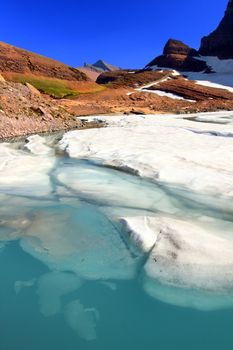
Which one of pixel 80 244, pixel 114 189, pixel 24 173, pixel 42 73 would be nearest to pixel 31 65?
pixel 42 73

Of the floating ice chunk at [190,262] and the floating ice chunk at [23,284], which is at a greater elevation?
the floating ice chunk at [190,262]

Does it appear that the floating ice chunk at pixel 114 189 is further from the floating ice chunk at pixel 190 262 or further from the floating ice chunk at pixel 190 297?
the floating ice chunk at pixel 190 297

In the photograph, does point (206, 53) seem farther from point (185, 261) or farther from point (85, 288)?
point (85, 288)

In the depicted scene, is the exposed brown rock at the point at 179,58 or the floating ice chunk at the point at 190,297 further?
the exposed brown rock at the point at 179,58

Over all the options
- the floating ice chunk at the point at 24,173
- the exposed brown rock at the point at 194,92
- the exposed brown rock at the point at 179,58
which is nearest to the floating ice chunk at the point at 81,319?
the floating ice chunk at the point at 24,173

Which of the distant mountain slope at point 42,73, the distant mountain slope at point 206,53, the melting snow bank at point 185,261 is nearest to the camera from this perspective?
the melting snow bank at point 185,261

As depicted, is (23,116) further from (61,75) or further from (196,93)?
(196,93)

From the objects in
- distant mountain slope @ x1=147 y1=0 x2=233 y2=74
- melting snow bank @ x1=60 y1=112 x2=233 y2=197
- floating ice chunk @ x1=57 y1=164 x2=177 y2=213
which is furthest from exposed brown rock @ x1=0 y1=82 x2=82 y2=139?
distant mountain slope @ x1=147 y1=0 x2=233 y2=74

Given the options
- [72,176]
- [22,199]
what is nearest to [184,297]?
[22,199]
